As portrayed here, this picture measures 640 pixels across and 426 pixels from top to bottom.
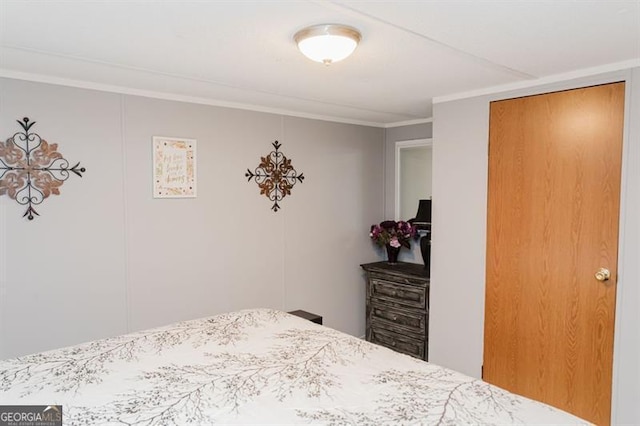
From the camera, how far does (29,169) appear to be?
264 centimetres

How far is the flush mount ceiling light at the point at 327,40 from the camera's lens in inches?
73.8

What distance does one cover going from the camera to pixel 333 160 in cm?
429

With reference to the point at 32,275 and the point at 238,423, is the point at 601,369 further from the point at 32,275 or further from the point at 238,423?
the point at 32,275

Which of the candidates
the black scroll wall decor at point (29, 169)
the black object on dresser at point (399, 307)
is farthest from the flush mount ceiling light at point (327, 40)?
the black object on dresser at point (399, 307)

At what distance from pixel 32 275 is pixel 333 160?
267cm

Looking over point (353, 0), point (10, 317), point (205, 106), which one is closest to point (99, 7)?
point (353, 0)

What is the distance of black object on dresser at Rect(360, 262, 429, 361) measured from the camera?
3818 mm

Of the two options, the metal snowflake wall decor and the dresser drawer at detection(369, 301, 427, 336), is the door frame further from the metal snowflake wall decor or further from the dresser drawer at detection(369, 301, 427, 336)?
the metal snowflake wall decor

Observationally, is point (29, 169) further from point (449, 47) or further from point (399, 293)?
point (399, 293)

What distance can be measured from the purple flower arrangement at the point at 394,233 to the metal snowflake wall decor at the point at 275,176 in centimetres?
110

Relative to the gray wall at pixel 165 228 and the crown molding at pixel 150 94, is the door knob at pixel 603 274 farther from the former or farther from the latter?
the crown molding at pixel 150 94

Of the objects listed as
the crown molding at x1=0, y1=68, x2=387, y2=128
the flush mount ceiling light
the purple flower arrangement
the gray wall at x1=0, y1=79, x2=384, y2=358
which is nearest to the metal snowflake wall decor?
the gray wall at x1=0, y1=79, x2=384, y2=358

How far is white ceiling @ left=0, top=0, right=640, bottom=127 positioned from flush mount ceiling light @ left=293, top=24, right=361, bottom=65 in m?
0.05

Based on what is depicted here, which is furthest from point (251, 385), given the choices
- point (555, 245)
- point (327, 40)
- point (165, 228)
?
point (555, 245)
